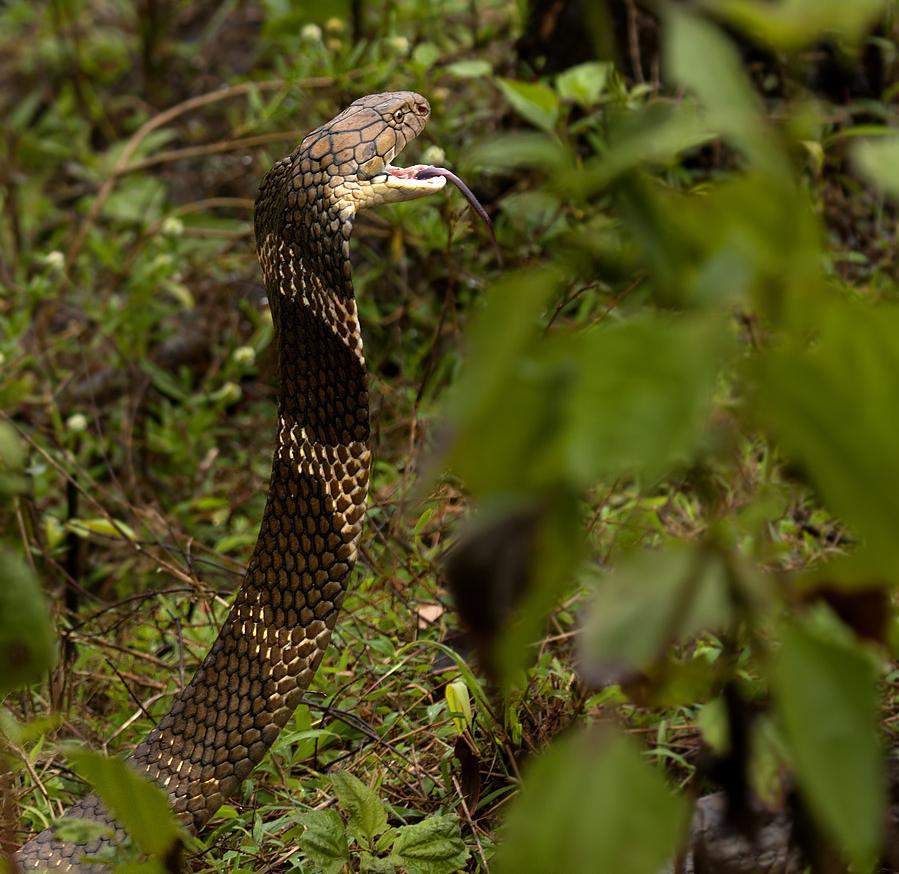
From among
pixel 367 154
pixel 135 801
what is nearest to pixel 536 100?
pixel 367 154

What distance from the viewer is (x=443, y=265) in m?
3.83

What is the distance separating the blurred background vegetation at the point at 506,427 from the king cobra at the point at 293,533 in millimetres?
148

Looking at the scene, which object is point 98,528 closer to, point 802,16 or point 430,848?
point 430,848

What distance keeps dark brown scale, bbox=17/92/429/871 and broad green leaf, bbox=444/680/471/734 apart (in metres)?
0.25

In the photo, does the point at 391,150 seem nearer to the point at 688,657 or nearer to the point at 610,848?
the point at 688,657

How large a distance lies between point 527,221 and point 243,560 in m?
1.31

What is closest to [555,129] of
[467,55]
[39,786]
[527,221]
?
[527,221]

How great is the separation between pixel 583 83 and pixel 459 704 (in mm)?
1988

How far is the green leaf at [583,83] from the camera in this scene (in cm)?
353

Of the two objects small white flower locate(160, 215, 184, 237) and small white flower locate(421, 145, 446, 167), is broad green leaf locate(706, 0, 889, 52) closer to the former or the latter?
small white flower locate(421, 145, 446, 167)

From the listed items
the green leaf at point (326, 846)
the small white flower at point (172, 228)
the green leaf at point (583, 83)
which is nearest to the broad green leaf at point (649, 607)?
the green leaf at point (326, 846)

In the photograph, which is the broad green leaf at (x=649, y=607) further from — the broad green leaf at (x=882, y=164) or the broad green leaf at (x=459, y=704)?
the broad green leaf at (x=459, y=704)

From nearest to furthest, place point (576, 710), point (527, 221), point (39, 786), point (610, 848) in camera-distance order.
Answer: point (610, 848) → point (576, 710) → point (39, 786) → point (527, 221)

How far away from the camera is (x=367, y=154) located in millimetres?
2309
